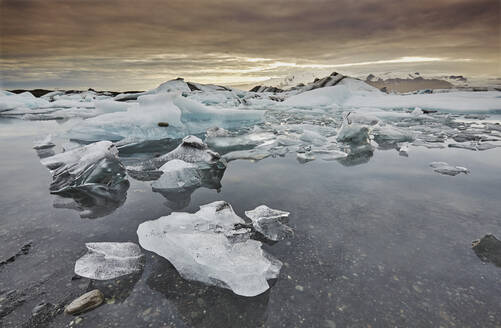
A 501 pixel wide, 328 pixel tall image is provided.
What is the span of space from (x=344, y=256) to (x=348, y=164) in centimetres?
209

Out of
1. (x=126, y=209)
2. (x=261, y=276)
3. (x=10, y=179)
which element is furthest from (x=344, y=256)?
(x=10, y=179)

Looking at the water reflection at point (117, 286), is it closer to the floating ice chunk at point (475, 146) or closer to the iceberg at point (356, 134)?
the iceberg at point (356, 134)

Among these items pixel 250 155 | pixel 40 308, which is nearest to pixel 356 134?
pixel 250 155

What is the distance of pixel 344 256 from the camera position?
4.60 feet

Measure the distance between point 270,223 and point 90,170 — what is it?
6.06 ft

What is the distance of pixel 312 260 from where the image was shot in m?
1.37

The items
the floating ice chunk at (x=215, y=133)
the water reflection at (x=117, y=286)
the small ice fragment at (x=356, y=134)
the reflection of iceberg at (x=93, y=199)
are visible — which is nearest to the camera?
the water reflection at (x=117, y=286)

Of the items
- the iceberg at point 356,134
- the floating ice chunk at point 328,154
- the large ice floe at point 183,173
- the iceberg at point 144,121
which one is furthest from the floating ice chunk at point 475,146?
the iceberg at point 144,121

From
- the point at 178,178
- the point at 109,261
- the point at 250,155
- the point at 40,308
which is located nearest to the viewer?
the point at 40,308

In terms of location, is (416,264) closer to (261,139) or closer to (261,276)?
(261,276)

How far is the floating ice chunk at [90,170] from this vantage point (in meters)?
2.39

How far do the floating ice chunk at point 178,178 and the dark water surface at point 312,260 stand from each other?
6.0 inches

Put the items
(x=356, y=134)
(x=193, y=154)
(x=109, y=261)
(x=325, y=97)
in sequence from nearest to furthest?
(x=109, y=261), (x=193, y=154), (x=356, y=134), (x=325, y=97)

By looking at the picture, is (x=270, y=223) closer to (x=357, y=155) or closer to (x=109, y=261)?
(x=109, y=261)
